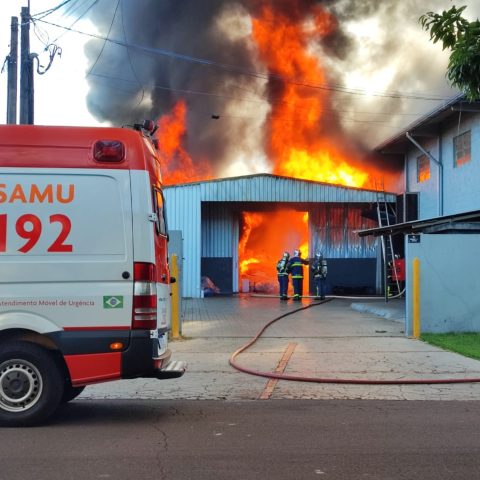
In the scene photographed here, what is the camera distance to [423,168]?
2031 cm

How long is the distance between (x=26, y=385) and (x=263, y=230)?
1958 cm

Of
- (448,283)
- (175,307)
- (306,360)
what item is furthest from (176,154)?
(306,360)

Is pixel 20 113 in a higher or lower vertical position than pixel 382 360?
higher

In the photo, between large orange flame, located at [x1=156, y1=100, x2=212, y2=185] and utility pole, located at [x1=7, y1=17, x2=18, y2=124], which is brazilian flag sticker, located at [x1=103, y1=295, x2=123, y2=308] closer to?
utility pole, located at [x1=7, y1=17, x2=18, y2=124]

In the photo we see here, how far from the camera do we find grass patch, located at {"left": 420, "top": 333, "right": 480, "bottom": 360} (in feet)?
30.8

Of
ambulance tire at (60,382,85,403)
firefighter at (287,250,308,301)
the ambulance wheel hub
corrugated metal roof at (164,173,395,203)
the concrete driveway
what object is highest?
corrugated metal roof at (164,173,395,203)

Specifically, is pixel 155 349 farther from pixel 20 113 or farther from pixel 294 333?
pixel 20 113

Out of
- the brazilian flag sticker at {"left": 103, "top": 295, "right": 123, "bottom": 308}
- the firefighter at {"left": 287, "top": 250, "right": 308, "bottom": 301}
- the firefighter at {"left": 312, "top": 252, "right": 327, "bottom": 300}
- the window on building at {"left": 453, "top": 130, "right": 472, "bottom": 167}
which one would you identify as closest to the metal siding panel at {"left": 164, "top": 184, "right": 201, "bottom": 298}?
the firefighter at {"left": 287, "top": 250, "right": 308, "bottom": 301}

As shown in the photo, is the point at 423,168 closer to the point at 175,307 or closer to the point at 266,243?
the point at 266,243

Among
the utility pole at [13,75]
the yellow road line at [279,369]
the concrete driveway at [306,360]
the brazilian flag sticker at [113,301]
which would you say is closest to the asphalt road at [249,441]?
the yellow road line at [279,369]

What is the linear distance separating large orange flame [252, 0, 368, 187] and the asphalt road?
Result: 1907cm

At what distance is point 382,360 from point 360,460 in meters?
4.60

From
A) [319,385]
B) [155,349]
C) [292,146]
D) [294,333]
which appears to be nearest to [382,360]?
[319,385]

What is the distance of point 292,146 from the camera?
84.8 ft
